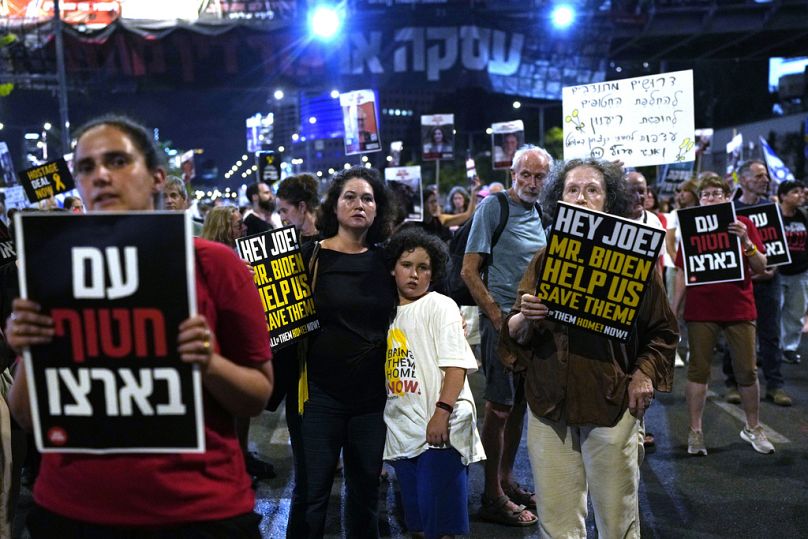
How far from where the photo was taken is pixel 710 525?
17.3ft

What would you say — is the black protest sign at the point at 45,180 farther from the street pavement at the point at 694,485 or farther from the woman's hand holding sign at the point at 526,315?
the woman's hand holding sign at the point at 526,315

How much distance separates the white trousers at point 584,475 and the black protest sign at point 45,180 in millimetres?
9820

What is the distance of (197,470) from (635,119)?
6180 millimetres

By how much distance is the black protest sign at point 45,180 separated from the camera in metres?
11.7

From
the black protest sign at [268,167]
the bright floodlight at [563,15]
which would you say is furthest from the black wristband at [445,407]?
the bright floodlight at [563,15]

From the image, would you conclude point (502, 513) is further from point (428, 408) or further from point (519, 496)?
point (428, 408)

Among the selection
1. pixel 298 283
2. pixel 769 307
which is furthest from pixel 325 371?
pixel 769 307

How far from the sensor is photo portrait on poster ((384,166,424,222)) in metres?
12.4

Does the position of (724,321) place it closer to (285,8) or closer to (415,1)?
(285,8)

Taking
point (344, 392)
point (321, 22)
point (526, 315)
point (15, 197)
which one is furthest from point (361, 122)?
point (321, 22)

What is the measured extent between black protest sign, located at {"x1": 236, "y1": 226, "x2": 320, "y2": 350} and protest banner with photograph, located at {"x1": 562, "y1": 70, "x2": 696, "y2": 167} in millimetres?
3765

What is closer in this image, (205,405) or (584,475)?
(205,405)

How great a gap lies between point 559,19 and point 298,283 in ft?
101

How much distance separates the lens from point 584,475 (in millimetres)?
3723
